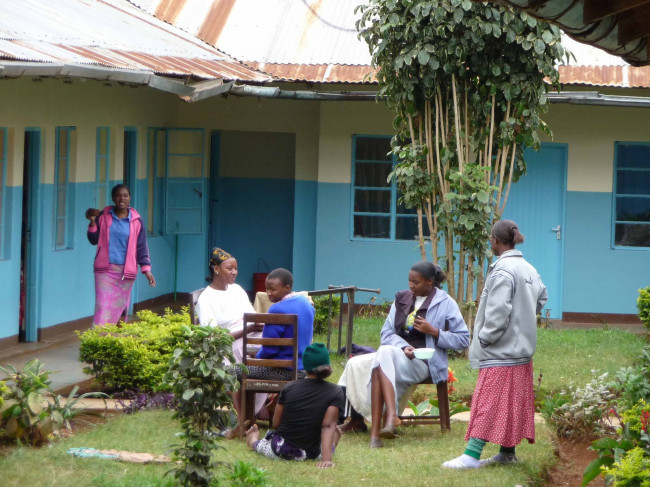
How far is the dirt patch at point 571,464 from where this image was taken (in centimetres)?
698

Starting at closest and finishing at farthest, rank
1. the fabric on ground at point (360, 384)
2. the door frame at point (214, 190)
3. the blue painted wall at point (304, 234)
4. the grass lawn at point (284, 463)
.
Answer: the grass lawn at point (284, 463)
the fabric on ground at point (360, 384)
the blue painted wall at point (304, 234)
the door frame at point (214, 190)

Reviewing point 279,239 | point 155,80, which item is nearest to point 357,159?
point 279,239

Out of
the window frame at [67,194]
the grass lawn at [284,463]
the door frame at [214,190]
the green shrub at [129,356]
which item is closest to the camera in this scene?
the grass lawn at [284,463]

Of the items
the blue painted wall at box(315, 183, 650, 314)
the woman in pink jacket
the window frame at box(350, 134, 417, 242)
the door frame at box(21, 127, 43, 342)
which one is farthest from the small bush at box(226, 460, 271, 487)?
the window frame at box(350, 134, 417, 242)

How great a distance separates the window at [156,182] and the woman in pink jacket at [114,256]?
345 cm

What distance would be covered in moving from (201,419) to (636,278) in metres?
9.29

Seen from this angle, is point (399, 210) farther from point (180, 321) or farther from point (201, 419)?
point (201, 419)

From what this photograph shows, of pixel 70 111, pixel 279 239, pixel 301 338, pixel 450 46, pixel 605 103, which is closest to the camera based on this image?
pixel 301 338

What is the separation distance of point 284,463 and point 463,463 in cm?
113

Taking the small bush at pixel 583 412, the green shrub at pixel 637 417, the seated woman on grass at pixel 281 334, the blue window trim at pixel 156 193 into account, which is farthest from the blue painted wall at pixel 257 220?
the green shrub at pixel 637 417

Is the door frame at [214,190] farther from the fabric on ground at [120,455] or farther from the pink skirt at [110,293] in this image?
the fabric on ground at [120,455]

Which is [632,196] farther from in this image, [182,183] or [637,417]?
[637,417]

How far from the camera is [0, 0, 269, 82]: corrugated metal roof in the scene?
873cm

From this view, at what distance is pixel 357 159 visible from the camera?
13.8 meters
